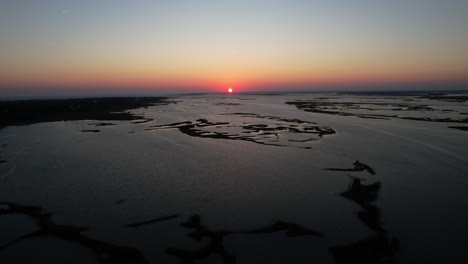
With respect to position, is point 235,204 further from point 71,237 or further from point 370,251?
point 71,237

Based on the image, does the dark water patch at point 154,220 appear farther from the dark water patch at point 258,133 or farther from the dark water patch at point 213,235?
the dark water patch at point 258,133

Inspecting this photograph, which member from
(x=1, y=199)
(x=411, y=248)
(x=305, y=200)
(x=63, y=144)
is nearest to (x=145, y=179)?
(x=1, y=199)

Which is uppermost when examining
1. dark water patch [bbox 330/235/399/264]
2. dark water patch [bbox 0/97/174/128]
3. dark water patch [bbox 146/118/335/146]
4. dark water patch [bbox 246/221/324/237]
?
dark water patch [bbox 0/97/174/128]

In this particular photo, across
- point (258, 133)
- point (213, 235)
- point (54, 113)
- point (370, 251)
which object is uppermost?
point (54, 113)

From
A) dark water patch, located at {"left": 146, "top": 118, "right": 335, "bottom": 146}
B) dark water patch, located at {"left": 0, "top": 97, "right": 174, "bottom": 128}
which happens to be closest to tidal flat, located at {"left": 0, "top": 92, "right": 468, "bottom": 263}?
dark water patch, located at {"left": 146, "top": 118, "right": 335, "bottom": 146}

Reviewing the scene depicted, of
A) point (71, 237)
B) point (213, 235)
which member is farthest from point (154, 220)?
point (71, 237)

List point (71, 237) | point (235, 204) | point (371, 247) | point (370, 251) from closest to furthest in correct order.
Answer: point (370, 251)
point (371, 247)
point (71, 237)
point (235, 204)

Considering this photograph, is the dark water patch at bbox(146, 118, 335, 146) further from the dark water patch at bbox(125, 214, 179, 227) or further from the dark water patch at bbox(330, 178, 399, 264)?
the dark water patch at bbox(125, 214, 179, 227)

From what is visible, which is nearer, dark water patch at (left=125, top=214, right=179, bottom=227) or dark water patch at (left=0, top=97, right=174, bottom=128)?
dark water patch at (left=125, top=214, right=179, bottom=227)
